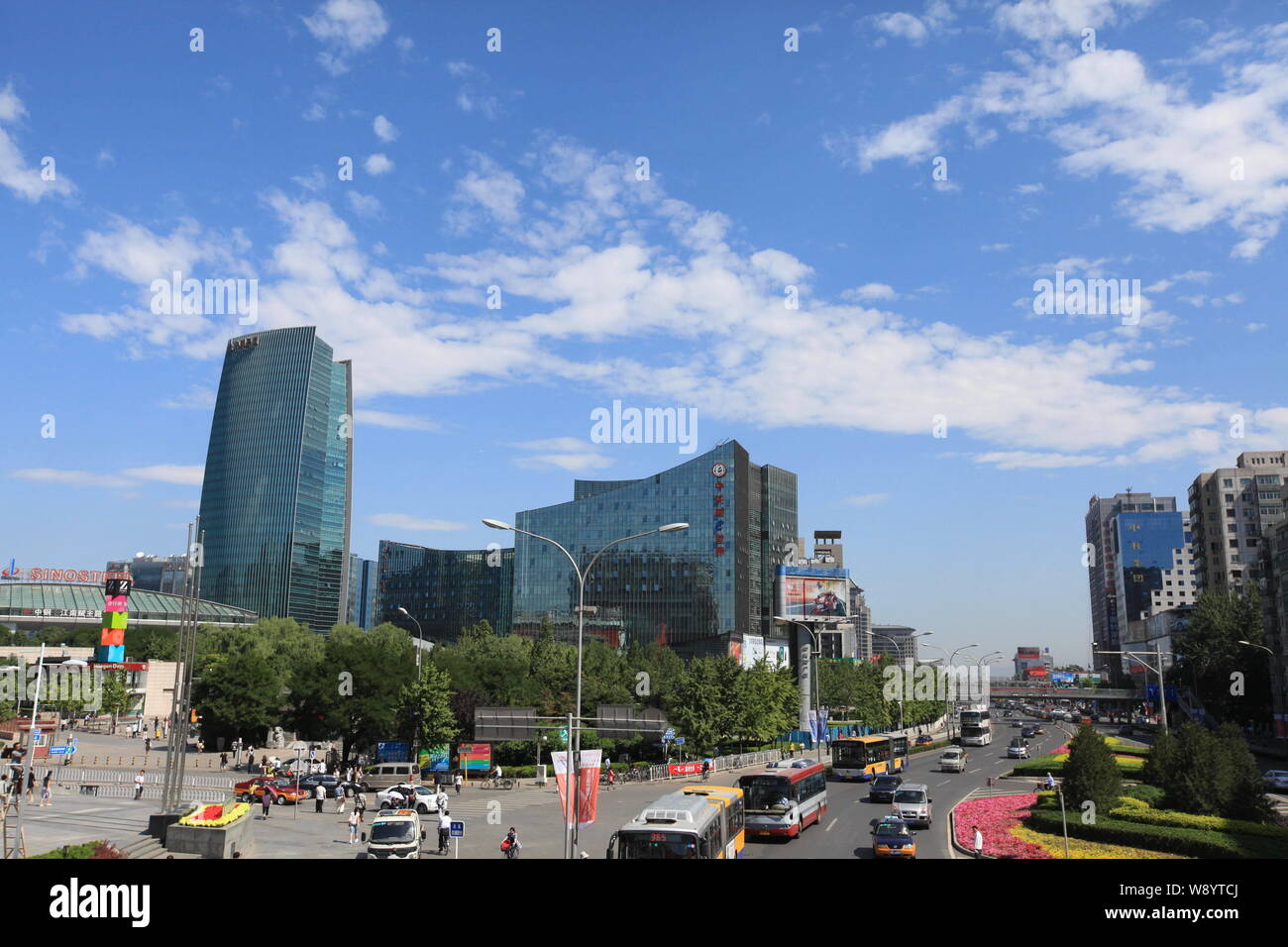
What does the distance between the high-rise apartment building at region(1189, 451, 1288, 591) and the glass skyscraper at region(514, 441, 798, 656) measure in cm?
8020

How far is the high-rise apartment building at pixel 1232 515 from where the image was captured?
15225 cm

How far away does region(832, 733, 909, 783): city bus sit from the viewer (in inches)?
2259

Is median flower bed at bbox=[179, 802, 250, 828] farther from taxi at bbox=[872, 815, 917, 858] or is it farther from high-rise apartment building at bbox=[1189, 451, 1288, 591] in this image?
high-rise apartment building at bbox=[1189, 451, 1288, 591]

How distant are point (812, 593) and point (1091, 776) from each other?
62.6 metres

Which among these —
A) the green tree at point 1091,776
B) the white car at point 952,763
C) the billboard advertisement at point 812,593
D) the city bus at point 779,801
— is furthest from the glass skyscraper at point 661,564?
the green tree at point 1091,776

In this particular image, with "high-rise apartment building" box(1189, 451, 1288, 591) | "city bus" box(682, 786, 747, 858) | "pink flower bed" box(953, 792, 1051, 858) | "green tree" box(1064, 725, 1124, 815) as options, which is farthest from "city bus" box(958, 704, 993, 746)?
"high-rise apartment building" box(1189, 451, 1288, 591)

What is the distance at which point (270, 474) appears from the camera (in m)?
190

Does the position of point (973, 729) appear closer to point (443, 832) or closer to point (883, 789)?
point (883, 789)

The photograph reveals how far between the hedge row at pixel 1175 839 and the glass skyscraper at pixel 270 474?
180m


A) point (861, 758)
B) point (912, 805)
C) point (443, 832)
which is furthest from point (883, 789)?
point (443, 832)

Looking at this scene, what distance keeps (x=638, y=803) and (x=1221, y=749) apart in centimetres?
2562

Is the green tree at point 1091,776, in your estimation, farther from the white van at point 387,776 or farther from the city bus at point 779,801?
the white van at point 387,776
